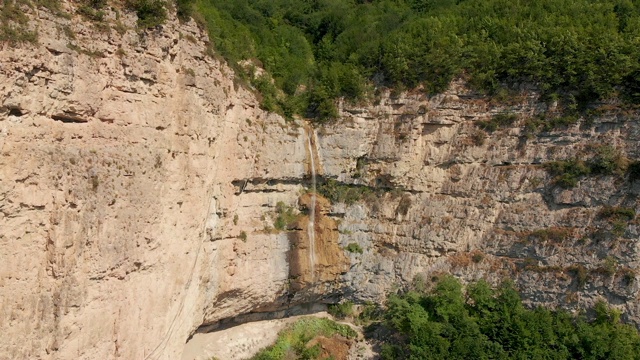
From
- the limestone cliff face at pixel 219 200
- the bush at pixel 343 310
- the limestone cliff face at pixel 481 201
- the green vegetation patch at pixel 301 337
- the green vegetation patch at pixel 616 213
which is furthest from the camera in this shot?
the bush at pixel 343 310

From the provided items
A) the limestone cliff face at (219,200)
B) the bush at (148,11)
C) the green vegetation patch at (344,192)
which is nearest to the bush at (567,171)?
the limestone cliff face at (219,200)

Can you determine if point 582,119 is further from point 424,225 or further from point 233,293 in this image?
point 233,293

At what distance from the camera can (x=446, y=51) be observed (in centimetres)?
1955

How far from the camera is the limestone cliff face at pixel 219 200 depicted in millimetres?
10539

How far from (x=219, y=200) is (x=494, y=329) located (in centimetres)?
979

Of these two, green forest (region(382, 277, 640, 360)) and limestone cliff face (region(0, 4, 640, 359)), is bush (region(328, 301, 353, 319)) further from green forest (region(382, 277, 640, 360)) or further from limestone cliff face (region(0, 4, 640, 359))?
green forest (region(382, 277, 640, 360))

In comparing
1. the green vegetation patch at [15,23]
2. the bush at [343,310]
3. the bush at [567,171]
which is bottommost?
the bush at [343,310]

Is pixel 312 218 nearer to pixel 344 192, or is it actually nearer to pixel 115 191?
pixel 344 192

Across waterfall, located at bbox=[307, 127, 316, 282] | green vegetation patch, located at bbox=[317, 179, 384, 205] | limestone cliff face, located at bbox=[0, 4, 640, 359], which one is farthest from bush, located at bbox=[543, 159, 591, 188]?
waterfall, located at bbox=[307, 127, 316, 282]

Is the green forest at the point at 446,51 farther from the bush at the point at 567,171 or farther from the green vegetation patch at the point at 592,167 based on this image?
the bush at the point at 567,171

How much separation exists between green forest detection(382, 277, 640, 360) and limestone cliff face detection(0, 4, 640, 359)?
0.76 m

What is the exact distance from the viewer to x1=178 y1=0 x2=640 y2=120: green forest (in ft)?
57.7

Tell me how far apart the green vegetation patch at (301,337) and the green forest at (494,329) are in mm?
2074

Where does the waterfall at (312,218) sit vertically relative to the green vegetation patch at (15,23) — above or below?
below
